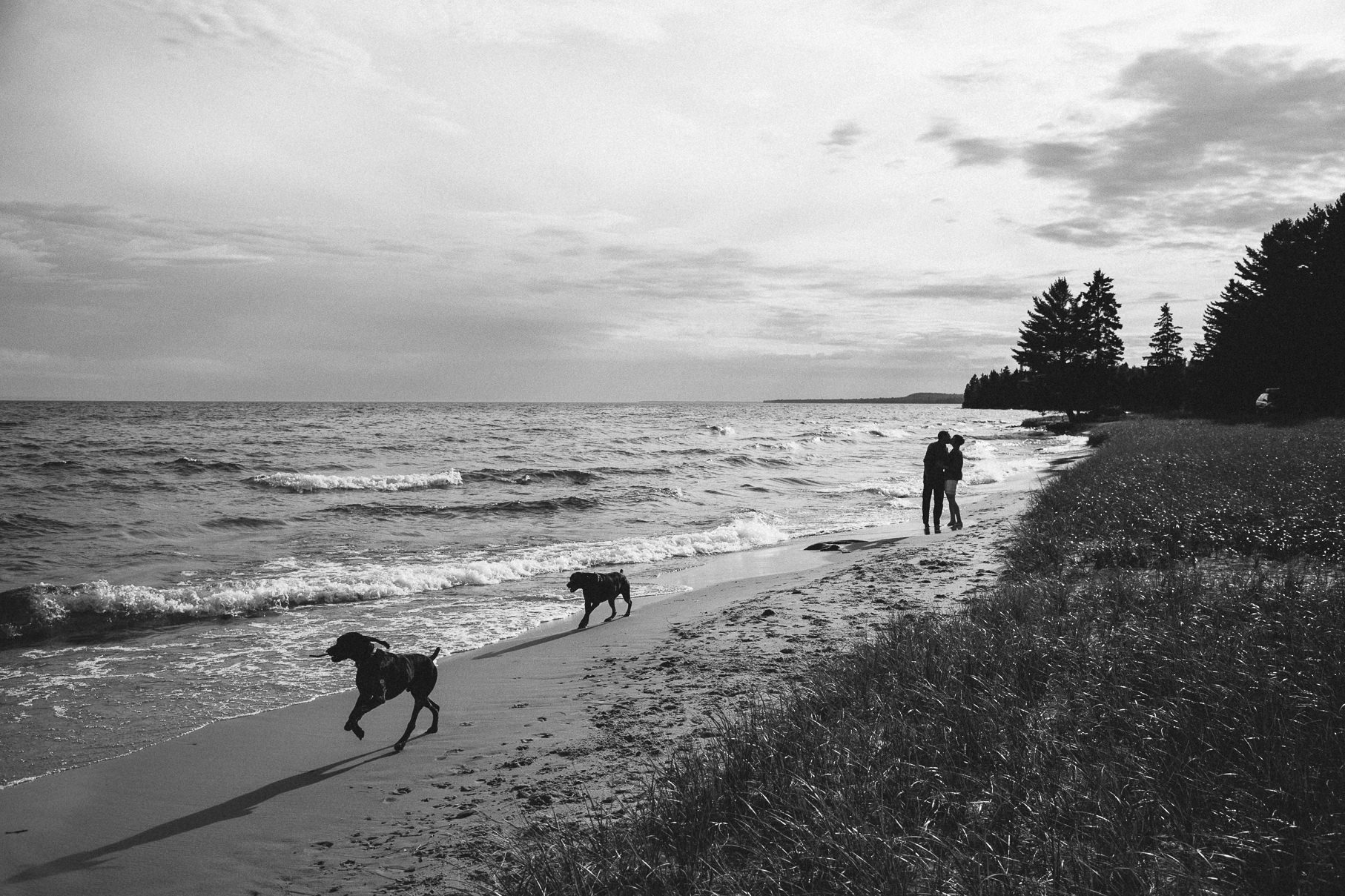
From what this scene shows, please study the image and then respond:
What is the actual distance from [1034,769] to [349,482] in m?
26.9

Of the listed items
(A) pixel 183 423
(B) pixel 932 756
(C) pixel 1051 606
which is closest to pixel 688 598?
(C) pixel 1051 606

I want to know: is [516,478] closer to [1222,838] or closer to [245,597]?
[245,597]

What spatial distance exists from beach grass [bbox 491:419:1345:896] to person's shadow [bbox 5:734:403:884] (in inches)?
96.4

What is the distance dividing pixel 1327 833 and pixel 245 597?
39.0 feet

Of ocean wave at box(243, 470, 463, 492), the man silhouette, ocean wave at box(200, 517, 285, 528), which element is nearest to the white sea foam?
the man silhouette

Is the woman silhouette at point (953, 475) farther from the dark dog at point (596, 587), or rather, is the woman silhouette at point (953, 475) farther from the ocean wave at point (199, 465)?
the ocean wave at point (199, 465)

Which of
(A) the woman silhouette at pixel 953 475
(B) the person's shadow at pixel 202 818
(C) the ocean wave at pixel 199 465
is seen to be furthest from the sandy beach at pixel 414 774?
(C) the ocean wave at pixel 199 465

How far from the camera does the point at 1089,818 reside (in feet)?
9.23

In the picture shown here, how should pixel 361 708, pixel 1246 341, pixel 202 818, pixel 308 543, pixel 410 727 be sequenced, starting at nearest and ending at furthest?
pixel 202 818, pixel 361 708, pixel 410 727, pixel 308 543, pixel 1246 341

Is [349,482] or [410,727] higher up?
[349,482]

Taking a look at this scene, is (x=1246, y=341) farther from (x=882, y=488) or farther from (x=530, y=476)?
(x=530, y=476)

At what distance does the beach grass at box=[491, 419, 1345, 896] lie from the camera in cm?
259

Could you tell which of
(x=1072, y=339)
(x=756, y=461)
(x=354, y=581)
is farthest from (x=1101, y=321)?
(x=354, y=581)

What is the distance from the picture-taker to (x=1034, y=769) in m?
3.20
